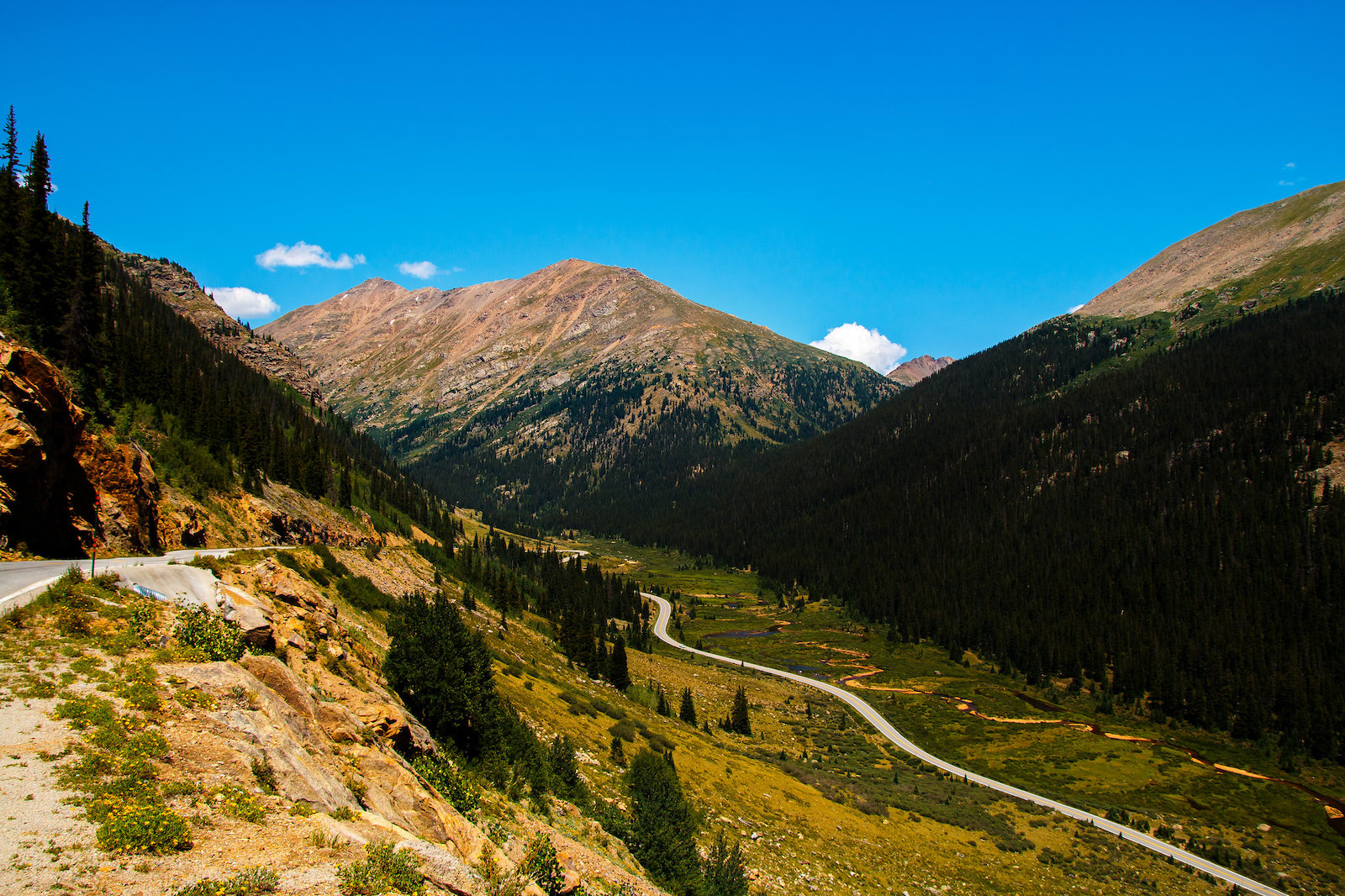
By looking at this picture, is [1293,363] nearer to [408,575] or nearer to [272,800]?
[408,575]

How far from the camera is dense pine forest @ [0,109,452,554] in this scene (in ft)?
132

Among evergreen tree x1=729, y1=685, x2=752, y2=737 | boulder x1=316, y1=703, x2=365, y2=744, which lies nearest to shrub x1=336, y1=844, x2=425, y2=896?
boulder x1=316, y1=703, x2=365, y2=744

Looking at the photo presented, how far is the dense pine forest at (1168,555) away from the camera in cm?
10169

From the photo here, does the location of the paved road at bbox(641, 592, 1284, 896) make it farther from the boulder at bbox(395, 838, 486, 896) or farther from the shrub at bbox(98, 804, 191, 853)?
the shrub at bbox(98, 804, 191, 853)

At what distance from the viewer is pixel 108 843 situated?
344 inches

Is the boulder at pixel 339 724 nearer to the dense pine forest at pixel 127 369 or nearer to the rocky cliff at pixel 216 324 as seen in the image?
the dense pine forest at pixel 127 369

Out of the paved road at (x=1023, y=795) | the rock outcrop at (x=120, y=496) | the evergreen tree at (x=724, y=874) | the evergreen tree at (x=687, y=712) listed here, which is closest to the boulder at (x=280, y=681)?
the rock outcrop at (x=120, y=496)

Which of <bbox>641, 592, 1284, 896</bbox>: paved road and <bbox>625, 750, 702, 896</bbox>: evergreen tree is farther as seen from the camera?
<bbox>641, 592, 1284, 896</bbox>: paved road

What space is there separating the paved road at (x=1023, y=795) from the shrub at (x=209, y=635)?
67.7 meters

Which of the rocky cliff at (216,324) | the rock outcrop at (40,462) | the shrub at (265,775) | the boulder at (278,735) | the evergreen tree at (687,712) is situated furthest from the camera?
the rocky cliff at (216,324)

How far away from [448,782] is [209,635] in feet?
27.6

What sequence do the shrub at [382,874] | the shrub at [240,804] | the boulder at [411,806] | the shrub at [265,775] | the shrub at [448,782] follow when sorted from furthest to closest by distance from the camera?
the shrub at [448,782]
the boulder at [411,806]
the shrub at [265,775]
the shrub at [240,804]
the shrub at [382,874]

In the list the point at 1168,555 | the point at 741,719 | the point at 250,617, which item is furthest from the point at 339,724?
the point at 1168,555

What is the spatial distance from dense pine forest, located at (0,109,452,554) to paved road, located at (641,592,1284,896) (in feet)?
250
